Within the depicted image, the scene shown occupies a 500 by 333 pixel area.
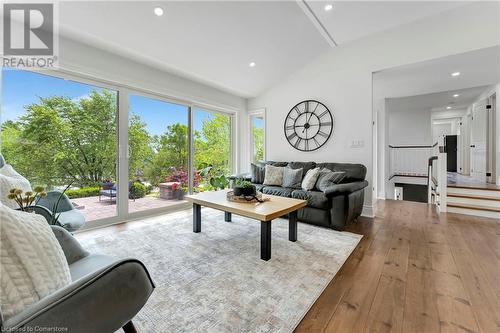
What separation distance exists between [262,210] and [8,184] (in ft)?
7.36

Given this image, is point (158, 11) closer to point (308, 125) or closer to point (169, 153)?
point (169, 153)

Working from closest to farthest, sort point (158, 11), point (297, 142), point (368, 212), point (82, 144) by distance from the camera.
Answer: point (158, 11) < point (82, 144) < point (368, 212) < point (297, 142)

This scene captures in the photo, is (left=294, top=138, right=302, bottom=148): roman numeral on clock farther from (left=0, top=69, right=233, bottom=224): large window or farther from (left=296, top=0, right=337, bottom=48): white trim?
(left=0, top=69, right=233, bottom=224): large window

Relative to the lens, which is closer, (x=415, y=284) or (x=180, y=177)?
(x=415, y=284)

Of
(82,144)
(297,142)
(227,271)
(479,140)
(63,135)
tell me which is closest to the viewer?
(227,271)

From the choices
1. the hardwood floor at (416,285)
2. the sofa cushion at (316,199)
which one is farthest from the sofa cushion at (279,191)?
the hardwood floor at (416,285)

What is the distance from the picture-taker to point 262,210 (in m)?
2.25

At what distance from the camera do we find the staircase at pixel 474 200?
3779mm

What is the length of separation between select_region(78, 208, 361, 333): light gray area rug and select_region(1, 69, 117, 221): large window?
0.85 metres

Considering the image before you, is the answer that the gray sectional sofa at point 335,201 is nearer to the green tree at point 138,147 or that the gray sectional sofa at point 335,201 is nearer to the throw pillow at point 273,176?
the throw pillow at point 273,176

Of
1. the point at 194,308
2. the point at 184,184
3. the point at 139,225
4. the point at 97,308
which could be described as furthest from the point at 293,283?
the point at 184,184

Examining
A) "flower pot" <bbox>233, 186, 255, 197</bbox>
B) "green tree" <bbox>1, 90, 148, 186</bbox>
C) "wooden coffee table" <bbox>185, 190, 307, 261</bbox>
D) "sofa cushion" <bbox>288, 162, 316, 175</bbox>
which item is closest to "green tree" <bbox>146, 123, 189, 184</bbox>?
"green tree" <bbox>1, 90, 148, 186</bbox>

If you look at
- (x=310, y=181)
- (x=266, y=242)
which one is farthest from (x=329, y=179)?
(x=266, y=242)

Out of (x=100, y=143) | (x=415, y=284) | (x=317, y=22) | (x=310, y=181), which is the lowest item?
(x=415, y=284)
